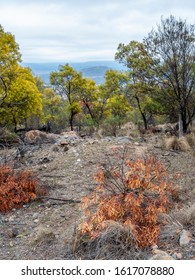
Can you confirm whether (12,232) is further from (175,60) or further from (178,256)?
(175,60)

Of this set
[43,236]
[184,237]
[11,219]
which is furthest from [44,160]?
[184,237]

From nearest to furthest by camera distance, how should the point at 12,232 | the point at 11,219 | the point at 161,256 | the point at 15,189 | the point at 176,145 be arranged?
the point at 161,256
the point at 12,232
the point at 11,219
the point at 15,189
the point at 176,145

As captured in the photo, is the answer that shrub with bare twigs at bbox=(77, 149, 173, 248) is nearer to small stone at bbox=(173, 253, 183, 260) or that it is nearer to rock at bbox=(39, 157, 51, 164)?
small stone at bbox=(173, 253, 183, 260)

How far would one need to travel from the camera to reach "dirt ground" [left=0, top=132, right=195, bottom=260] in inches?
191

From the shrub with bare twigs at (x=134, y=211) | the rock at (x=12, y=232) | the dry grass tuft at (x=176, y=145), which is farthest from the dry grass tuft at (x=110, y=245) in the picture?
the dry grass tuft at (x=176, y=145)

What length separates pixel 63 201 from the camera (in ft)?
22.4

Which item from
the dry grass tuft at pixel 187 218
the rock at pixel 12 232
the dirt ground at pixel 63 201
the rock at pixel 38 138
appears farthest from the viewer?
the rock at pixel 38 138

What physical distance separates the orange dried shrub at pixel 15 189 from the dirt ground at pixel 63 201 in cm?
17

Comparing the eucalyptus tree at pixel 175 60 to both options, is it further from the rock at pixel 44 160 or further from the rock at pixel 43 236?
the rock at pixel 43 236

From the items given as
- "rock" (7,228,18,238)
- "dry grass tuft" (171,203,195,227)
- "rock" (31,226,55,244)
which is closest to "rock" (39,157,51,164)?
"rock" (7,228,18,238)

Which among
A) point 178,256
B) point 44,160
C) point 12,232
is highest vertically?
point 44,160

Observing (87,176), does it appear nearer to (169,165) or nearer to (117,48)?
(169,165)

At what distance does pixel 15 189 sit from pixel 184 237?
4.09 metres

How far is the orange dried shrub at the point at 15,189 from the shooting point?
6.64 m
